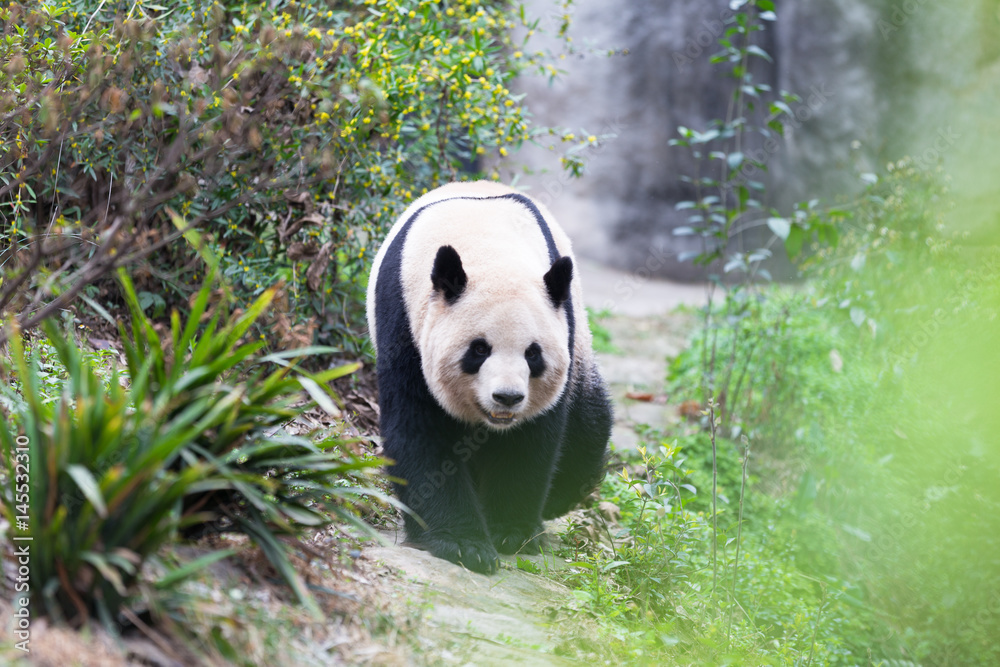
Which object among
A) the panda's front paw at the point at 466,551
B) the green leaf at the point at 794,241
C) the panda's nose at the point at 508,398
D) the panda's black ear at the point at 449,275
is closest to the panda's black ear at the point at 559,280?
the panda's black ear at the point at 449,275

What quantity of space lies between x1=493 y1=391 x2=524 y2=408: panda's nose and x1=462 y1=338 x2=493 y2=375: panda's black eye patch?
20 centimetres

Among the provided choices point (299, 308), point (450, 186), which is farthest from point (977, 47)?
point (299, 308)

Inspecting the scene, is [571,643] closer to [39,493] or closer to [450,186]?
[39,493]

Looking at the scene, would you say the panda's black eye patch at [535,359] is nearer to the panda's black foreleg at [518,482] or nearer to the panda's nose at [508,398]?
the panda's nose at [508,398]

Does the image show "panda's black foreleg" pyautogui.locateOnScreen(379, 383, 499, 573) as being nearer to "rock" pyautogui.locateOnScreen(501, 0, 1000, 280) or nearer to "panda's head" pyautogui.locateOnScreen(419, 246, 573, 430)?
"panda's head" pyautogui.locateOnScreen(419, 246, 573, 430)

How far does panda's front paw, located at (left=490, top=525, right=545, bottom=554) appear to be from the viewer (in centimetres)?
421

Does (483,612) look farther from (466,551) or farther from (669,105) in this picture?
(669,105)

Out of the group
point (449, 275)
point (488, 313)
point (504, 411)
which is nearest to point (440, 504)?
point (504, 411)

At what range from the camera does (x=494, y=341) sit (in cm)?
367

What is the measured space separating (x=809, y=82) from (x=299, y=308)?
28.9 ft

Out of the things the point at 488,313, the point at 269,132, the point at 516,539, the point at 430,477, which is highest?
the point at 269,132

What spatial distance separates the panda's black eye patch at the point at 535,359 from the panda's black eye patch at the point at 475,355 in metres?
0.18

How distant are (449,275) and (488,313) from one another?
0.25 metres

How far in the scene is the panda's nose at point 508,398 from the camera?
11.6 feet
